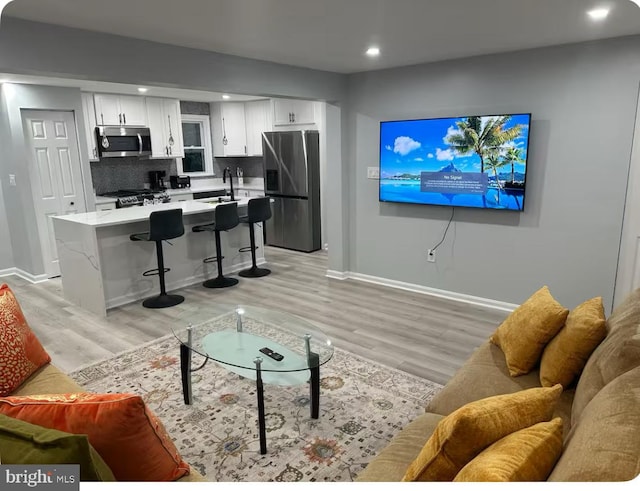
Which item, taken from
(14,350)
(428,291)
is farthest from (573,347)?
(428,291)

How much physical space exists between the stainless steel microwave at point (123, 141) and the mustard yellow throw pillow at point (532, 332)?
6.02 meters

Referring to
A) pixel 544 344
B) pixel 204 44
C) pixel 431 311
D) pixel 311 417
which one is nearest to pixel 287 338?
pixel 311 417

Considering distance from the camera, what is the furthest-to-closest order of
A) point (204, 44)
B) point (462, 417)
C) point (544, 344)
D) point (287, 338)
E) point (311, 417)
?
point (204, 44)
point (287, 338)
point (311, 417)
point (544, 344)
point (462, 417)

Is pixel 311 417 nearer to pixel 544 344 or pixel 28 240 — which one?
pixel 544 344

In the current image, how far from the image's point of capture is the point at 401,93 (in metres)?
4.64

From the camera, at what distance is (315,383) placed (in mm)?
2551

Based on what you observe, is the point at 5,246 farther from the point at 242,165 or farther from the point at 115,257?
the point at 242,165

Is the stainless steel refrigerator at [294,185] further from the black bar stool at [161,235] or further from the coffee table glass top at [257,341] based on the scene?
the coffee table glass top at [257,341]

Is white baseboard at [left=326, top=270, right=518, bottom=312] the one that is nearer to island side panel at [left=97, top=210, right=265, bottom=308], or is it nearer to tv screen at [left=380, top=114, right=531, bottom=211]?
tv screen at [left=380, top=114, right=531, bottom=211]

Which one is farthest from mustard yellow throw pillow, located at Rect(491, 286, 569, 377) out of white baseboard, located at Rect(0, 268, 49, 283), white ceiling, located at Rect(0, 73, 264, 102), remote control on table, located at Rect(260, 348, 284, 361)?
white baseboard, located at Rect(0, 268, 49, 283)

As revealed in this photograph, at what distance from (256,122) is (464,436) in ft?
23.1

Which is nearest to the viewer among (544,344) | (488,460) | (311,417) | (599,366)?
(488,460)

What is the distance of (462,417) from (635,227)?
3.15 meters

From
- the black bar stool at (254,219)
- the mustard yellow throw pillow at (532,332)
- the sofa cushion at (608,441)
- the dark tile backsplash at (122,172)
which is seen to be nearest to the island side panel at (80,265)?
the black bar stool at (254,219)
